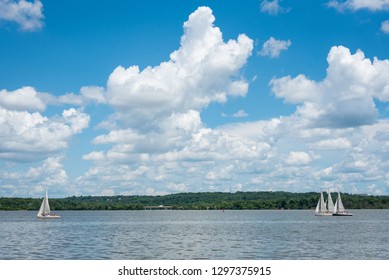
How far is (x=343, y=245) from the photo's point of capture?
7756 cm

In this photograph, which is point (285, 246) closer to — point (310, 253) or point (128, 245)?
point (310, 253)

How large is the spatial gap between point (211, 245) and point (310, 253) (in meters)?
15.6

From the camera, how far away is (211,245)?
76875 mm

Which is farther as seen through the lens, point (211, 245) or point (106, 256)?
point (211, 245)
